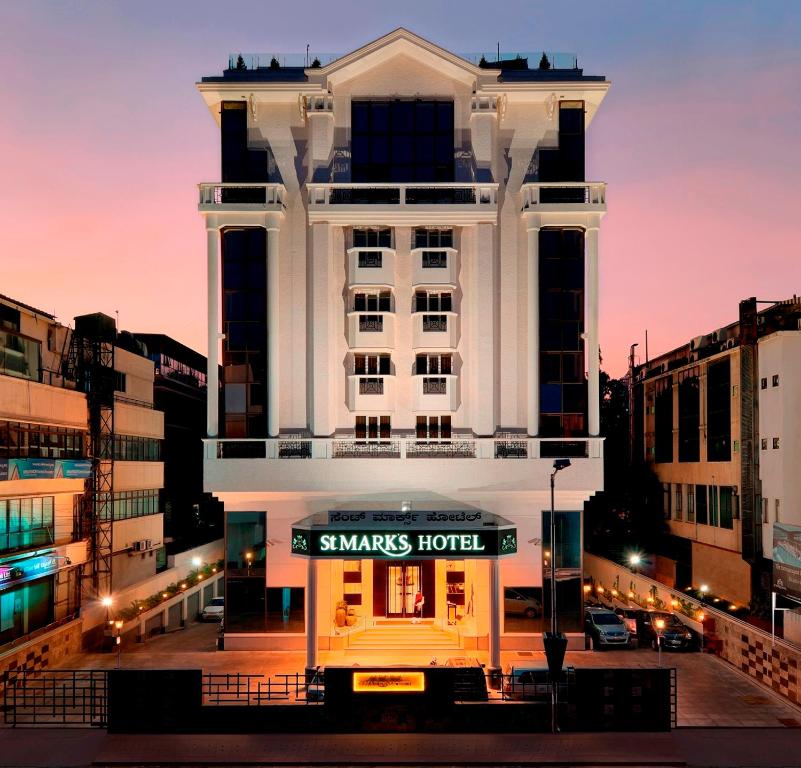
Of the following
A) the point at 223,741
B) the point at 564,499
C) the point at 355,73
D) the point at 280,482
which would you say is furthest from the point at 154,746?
the point at 355,73

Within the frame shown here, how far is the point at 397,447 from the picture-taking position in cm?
3403

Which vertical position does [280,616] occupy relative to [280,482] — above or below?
below

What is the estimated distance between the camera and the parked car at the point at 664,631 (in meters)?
32.8

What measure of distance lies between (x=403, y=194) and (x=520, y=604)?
18310 mm

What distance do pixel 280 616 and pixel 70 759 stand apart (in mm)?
12226

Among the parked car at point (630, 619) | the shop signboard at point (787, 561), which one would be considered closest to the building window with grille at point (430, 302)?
the parked car at point (630, 619)

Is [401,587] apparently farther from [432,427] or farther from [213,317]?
[213,317]

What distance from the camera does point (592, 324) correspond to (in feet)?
112

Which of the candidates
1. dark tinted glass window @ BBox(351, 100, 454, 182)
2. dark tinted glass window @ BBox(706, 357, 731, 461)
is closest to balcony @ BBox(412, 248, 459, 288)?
dark tinted glass window @ BBox(351, 100, 454, 182)

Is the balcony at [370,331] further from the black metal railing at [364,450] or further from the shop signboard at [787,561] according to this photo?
the shop signboard at [787,561]

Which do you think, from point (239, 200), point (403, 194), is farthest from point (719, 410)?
point (239, 200)

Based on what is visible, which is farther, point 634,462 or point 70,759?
point 634,462

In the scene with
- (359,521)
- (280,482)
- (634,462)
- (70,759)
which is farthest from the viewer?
(634,462)

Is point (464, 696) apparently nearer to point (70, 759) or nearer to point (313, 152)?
point (70, 759)
